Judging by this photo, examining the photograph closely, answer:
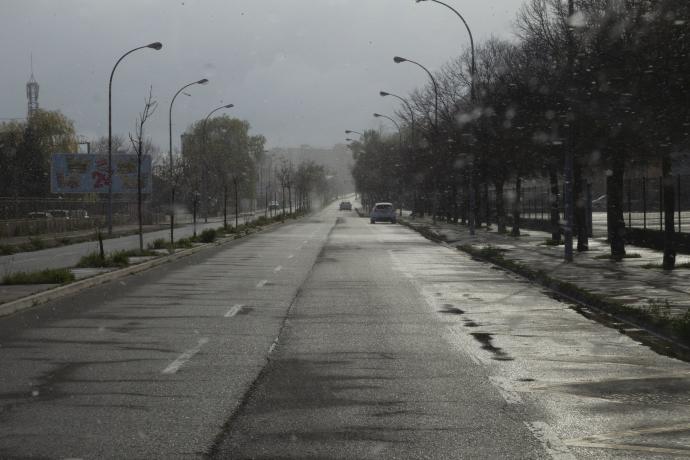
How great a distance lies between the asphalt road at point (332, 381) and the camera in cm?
661

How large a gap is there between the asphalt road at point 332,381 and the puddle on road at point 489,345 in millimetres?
33

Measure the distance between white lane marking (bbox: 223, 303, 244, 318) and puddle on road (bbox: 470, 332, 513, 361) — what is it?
398cm

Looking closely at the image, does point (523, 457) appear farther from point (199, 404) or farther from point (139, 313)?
point (139, 313)

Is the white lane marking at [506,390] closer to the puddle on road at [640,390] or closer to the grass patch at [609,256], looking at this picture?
the puddle on road at [640,390]

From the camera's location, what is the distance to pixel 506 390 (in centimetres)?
848

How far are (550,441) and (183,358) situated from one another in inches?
191

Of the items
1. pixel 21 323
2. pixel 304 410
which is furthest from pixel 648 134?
pixel 304 410

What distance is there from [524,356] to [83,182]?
73.0 meters

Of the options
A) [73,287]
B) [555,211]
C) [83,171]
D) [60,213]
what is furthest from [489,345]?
[83,171]

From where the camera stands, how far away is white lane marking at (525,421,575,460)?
20.5ft

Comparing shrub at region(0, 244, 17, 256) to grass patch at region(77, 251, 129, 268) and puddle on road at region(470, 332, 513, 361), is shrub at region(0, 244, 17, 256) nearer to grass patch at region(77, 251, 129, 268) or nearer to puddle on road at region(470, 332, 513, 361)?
grass patch at region(77, 251, 129, 268)

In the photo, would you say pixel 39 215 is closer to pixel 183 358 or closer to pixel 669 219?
pixel 669 219

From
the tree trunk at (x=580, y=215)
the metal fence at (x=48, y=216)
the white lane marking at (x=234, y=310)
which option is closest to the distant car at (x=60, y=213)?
the metal fence at (x=48, y=216)

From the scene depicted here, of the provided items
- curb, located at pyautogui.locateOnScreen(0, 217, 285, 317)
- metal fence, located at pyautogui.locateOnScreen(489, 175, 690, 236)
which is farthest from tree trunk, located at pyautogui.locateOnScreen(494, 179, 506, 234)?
curb, located at pyautogui.locateOnScreen(0, 217, 285, 317)
